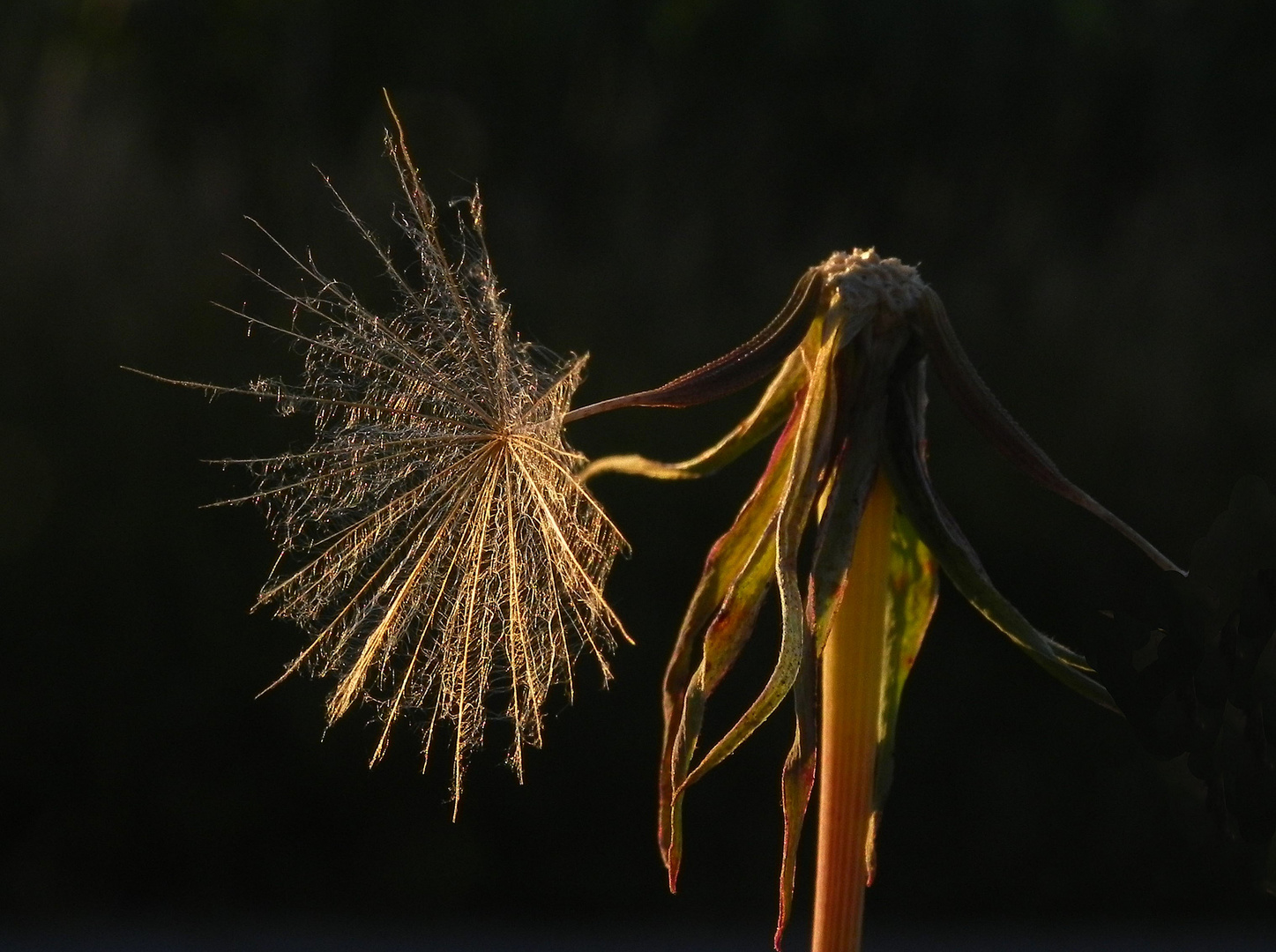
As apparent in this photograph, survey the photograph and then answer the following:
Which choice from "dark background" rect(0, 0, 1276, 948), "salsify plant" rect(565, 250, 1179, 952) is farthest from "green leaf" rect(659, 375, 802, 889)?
"dark background" rect(0, 0, 1276, 948)

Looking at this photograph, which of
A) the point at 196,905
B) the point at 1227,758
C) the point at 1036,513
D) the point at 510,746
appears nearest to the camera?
the point at 1227,758

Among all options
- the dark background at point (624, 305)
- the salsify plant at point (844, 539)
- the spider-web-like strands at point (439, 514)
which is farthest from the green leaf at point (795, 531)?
the dark background at point (624, 305)

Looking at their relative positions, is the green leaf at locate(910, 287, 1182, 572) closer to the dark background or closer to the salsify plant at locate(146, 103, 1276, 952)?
the salsify plant at locate(146, 103, 1276, 952)

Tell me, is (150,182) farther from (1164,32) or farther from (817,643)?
(817,643)

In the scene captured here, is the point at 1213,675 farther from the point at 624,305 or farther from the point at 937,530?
the point at 624,305

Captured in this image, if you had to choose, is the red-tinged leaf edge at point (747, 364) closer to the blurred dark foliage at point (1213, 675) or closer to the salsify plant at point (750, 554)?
the salsify plant at point (750, 554)

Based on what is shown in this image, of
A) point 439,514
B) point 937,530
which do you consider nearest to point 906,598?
point 937,530

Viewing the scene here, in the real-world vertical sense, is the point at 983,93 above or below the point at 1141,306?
above

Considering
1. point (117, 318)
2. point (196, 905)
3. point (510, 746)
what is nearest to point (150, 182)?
point (117, 318)
